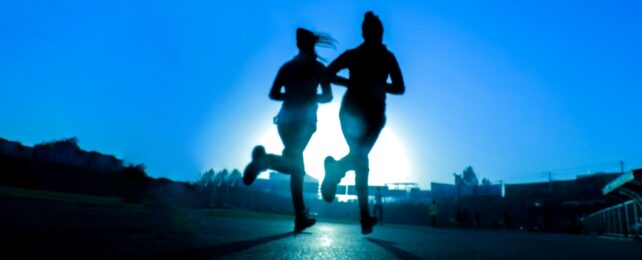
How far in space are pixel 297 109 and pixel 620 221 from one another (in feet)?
45.7

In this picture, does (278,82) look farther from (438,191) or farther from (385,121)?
(438,191)

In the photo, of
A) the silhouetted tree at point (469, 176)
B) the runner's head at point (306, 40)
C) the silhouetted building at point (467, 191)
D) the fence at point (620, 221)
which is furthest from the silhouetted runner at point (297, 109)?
the silhouetted tree at point (469, 176)

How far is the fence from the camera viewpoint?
10.1 m

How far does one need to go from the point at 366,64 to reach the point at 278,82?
91 cm

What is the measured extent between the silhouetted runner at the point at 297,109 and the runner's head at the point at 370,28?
0.55m

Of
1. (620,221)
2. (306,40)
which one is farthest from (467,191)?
(306,40)

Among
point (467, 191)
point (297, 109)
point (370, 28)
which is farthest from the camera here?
point (467, 191)

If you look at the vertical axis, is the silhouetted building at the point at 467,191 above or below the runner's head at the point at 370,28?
above

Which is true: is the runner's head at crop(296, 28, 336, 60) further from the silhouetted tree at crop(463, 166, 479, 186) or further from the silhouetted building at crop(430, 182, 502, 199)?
the silhouetted tree at crop(463, 166, 479, 186)

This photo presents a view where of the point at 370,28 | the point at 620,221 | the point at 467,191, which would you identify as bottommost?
the point at 620,221

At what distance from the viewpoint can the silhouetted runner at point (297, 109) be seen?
345 centimetres

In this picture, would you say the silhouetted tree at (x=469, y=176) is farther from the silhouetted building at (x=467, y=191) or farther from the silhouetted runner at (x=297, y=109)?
the silhouetted runner at (x=297, y=109)

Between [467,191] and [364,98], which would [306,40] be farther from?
[467,191]

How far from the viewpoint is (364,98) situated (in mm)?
3086
